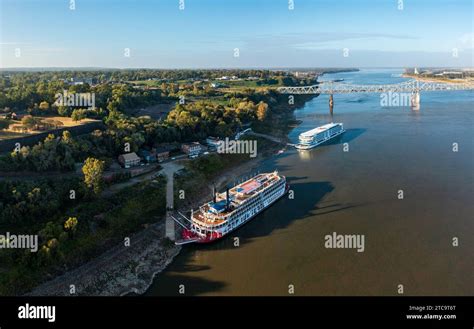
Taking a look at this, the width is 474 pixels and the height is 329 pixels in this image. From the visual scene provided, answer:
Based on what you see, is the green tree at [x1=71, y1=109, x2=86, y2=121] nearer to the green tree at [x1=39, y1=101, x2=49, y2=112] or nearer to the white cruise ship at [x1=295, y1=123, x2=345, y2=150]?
the green tree at [x1=39, y1=101, x2=49, y2=112]

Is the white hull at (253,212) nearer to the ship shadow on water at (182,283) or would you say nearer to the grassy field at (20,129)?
the ship shadow on water at (182,283)

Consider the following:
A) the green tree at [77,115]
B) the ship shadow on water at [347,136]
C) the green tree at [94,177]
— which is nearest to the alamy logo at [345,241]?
the green tree at [94,177]

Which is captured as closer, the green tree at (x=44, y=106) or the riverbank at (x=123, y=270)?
the riverbank at (x=123, y=270)

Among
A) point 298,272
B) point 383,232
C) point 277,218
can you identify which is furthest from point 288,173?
point 298,272
